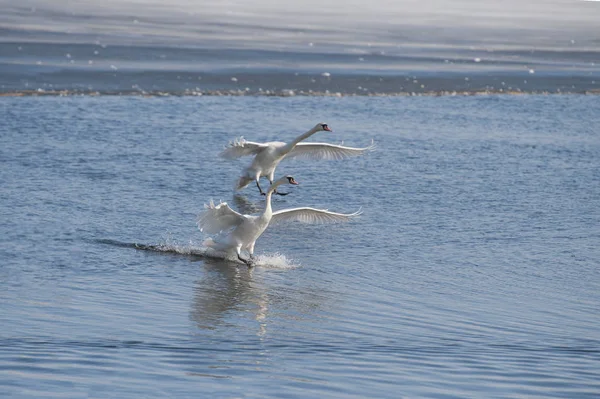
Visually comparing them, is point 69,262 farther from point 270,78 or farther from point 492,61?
point 492,61

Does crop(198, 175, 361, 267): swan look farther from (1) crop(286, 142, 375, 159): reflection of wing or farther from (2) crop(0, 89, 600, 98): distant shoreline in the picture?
(2) crop(0, 89, 600, 98): distant shoreline

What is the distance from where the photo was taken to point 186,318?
30.7 feet

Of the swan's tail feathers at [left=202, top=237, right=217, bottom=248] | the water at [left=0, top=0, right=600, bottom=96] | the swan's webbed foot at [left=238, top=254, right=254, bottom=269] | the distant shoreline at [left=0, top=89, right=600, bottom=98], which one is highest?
the water at [left=0, top=0, right=600, bottom=96]

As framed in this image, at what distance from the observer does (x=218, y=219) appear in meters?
12.1

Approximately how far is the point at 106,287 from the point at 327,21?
34.4m

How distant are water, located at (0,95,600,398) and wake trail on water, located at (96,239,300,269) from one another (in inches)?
1.4

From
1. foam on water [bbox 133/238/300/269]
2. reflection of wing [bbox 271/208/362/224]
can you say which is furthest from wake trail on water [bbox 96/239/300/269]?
reflection of wing [bbox 271/208/362/224]

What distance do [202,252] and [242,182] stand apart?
3.97m

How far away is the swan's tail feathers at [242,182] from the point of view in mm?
16156

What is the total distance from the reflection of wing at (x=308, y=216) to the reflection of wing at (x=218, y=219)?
1.79 feet

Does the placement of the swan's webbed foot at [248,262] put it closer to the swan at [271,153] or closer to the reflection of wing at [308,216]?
the reflection of wing at [308,216]

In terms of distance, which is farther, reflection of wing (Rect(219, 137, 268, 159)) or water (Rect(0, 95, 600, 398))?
reflection of wing (Rect(219, 137, 268, 159))

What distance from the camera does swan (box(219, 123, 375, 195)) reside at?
1577 cm

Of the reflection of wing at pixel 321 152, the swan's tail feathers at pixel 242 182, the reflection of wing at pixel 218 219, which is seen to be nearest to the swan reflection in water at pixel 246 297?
the reflection of wing at pixel 218 219
